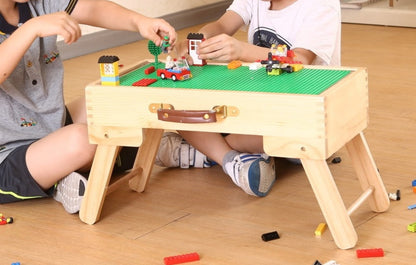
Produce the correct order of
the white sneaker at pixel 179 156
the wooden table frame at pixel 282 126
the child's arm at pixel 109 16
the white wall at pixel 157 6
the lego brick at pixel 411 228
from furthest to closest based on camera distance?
the white wall at pixel 157 6
the white sneaker at pixel 179 156
the child's arm at pixel 109 16
the lego brick at pixel 411 228
the wooden table frame at pixel 282 126

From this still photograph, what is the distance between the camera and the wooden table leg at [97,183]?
4.48ft

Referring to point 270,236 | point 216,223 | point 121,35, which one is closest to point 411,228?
point 270,236

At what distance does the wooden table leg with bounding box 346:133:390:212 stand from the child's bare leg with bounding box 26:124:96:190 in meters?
0.50

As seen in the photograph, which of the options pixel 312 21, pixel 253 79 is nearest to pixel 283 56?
pixel 253 79

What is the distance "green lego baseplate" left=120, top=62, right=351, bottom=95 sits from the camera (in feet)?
4.13

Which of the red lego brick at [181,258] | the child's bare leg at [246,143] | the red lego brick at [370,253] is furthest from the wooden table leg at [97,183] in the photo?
the red lego brick at [370,253]

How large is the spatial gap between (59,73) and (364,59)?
Answer: 1.32m

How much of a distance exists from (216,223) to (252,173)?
0.14 metres

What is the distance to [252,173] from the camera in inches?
58.4

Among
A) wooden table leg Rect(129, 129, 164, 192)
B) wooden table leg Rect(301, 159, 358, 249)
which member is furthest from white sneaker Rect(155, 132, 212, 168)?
wooden table leg Rect(301, 159, 358, 249)

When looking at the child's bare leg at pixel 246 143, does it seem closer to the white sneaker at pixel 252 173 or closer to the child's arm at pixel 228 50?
the white sneaker at pixel 252 173

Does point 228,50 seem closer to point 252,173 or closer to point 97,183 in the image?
point 252,173

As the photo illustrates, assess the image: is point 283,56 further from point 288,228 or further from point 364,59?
point 364,59

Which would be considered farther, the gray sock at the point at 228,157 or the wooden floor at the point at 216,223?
the gray sock at the point at 228,157
